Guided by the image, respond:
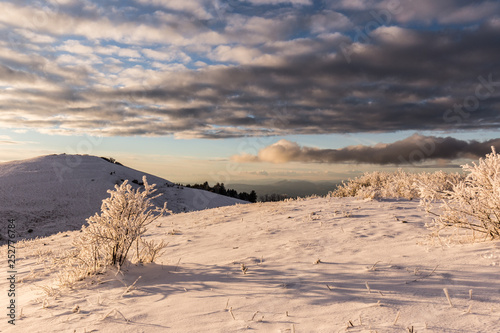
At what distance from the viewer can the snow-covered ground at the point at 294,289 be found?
3.30 meters

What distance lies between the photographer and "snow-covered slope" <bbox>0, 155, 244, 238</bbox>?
78.6 ft

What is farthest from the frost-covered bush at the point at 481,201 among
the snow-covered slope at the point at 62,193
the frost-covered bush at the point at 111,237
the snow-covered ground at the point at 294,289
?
the snow-covered slope at the point at 62,193

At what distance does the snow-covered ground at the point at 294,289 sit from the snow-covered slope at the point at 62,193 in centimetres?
1996

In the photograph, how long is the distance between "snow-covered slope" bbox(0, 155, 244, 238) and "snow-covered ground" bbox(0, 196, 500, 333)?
20.0 metres

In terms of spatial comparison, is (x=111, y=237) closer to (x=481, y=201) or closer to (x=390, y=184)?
(x=481, y=201)

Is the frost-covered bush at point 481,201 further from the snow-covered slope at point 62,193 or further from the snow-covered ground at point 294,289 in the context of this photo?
the snow-covered slope at point 62,193

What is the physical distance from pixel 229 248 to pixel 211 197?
29507 millimetres

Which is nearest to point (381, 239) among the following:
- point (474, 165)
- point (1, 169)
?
point (474, 165)

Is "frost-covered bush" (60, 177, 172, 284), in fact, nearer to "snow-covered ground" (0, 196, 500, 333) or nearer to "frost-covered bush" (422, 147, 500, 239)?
"snow-covered ground" (0, 196, 500, 333)

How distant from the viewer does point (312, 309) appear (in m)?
3.54

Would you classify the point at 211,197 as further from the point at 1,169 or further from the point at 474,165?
the point at 474,165

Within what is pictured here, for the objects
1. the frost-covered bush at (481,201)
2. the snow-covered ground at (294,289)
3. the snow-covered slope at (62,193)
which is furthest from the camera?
the snow-covered slope at (62,193)

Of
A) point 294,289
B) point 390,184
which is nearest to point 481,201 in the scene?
point 294,289

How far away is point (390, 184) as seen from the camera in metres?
11.0
